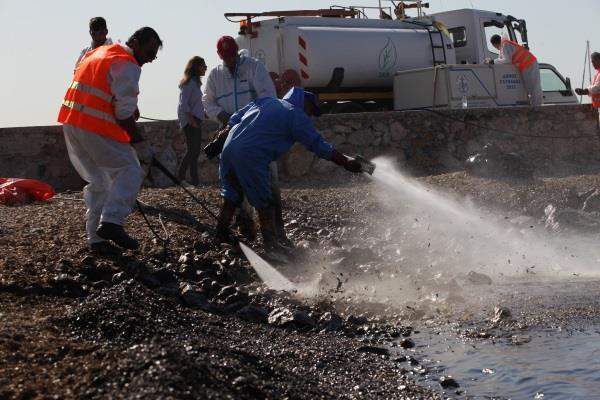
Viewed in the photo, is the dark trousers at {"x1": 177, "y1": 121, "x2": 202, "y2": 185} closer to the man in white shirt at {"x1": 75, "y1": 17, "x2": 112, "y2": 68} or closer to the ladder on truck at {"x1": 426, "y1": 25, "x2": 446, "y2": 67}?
the man in white shirt at {"x1": 75, "y1": 17, "x2": 112, "y2": 68}

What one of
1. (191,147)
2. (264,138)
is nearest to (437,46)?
(191,147)

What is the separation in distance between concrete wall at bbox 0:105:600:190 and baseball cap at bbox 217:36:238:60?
4413 millimetres

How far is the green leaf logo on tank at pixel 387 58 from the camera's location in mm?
19078

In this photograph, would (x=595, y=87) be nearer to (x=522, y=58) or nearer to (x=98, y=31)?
(x=522, y=58)

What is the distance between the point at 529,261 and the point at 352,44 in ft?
31.3

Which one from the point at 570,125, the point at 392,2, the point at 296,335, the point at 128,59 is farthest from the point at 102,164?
the point at 392,2

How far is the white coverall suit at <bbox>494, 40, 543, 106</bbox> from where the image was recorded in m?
18.7

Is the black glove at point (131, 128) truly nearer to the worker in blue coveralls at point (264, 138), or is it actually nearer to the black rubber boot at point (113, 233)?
the black rubber boot at point (113, 233)

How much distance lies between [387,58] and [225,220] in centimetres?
1075

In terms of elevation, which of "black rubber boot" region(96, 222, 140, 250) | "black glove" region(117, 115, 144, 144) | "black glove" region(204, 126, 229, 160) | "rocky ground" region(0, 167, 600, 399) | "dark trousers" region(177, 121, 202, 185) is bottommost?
"rocky ground" region(0, 167, 600, 399)

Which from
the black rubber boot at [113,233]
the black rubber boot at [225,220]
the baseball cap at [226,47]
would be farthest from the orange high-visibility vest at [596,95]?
the black rubber boot at [113,233]

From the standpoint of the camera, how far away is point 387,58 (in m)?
19.2

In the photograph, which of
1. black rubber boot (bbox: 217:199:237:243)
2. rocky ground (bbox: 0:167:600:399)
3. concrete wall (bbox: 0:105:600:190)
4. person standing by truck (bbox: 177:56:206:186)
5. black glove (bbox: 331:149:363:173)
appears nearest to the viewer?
rocky ground (bbox: 0:167:600:399)

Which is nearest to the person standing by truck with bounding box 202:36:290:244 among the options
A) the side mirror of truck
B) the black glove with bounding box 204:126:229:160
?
the black glove with bounding box 204:126:229:160
